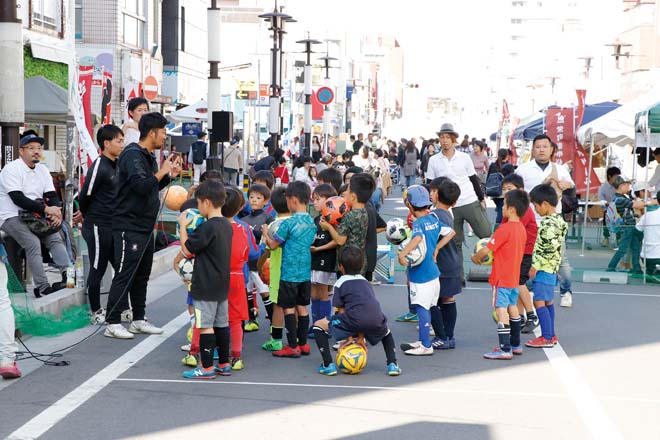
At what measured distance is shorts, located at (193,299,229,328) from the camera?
7.64 meters

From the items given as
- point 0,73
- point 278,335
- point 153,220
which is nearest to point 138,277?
point 153,220

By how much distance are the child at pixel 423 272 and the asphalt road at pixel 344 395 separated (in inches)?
7.4

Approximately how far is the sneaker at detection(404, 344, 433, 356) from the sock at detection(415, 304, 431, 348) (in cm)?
3

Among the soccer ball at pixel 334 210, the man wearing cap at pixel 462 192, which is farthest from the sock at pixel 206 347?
the man wearing cap at pixel 462 192

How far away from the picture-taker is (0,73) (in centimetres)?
980

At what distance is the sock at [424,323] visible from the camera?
8.73 m

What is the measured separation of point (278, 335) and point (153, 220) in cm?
169

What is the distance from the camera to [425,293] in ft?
28.6

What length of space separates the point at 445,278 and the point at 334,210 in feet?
3.98

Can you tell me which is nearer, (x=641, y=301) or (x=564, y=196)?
(x=641, y=301)

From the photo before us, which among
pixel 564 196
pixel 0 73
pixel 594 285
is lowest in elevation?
pixel 594 285

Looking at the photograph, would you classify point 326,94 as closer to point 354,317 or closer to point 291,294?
point 291,294

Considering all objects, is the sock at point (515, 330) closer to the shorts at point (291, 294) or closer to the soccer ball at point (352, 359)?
the soccer ball at point (352, 359)

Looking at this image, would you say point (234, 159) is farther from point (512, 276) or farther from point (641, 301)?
point (512, 276)
